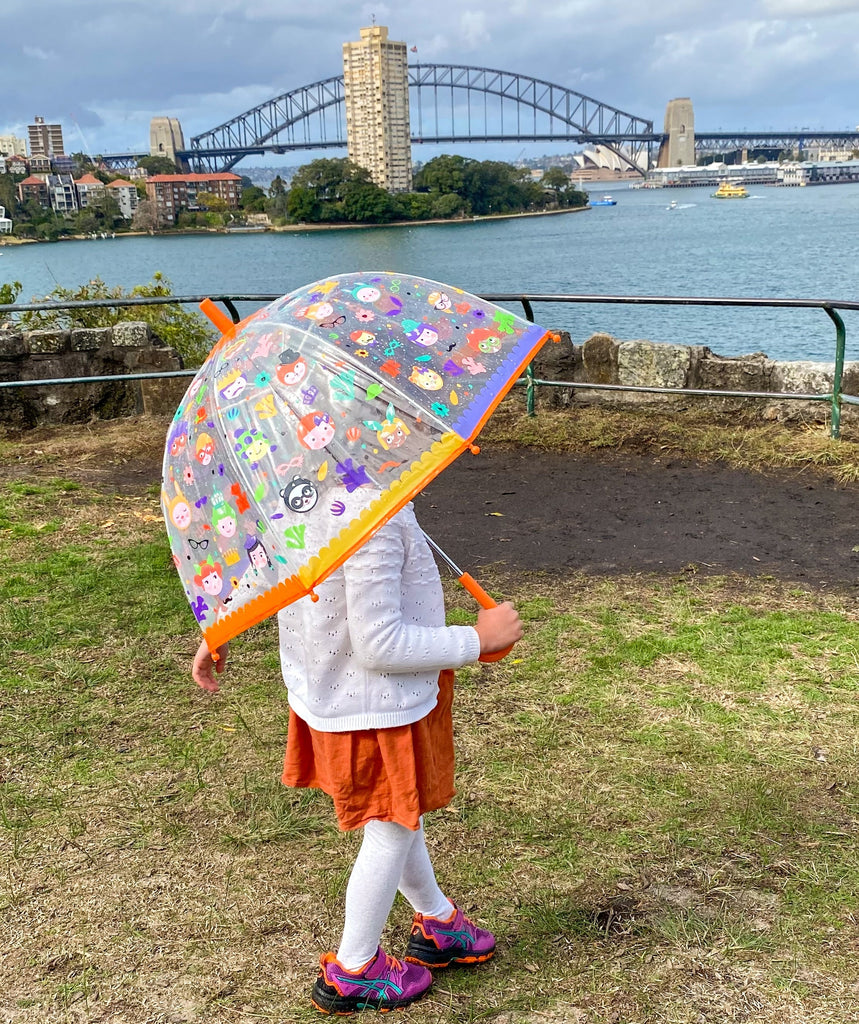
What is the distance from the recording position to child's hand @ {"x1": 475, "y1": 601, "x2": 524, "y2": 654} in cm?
177

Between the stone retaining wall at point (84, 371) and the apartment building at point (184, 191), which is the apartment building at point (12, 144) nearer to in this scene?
the apartment building at point (184, 191)

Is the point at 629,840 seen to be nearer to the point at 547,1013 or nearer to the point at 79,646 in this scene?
the point at 547,1013

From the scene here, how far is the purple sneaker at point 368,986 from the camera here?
1.96m

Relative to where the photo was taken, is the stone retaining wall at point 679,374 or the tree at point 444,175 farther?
the tree at point 444,175

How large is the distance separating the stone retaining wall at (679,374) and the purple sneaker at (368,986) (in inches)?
197

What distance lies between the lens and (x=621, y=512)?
198 inches

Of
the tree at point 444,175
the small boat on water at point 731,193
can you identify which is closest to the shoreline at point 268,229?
the tree at point 444,175

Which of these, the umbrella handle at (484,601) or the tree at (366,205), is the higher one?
the tree at (366,205)

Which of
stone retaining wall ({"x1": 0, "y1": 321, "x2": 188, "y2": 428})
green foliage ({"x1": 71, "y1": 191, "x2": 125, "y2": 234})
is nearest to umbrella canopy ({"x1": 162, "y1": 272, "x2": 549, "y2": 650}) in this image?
stone retaining wall ({"x1": 0, "y1": 321, "x2": 188, "y2": 428})

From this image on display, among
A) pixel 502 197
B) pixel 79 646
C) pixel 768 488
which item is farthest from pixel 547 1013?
pixel 502 197

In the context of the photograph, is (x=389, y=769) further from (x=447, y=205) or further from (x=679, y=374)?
(x=447, y=205)

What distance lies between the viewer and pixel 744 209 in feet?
261

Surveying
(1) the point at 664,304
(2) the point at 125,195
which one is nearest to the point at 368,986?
(1) the point at 664,304

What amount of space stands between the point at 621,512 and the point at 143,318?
6.18 m
